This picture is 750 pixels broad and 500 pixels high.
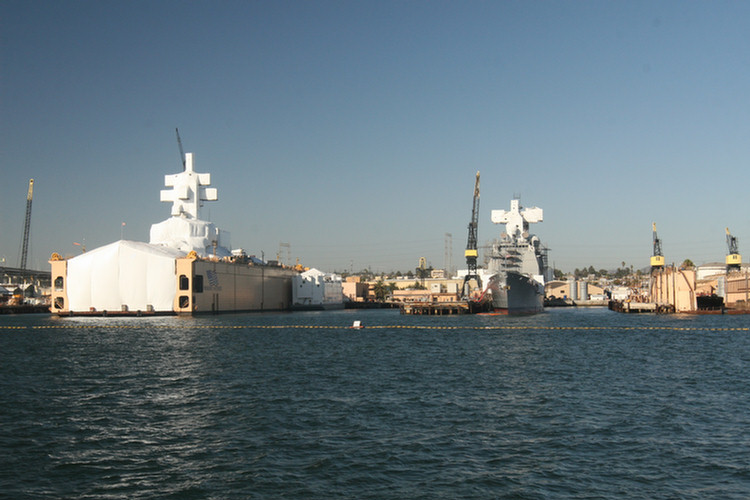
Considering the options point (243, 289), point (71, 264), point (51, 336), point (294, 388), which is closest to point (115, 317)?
point (71, 264)

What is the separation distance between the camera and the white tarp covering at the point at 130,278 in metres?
112

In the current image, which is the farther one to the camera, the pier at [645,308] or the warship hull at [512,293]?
the pier at [645,308]

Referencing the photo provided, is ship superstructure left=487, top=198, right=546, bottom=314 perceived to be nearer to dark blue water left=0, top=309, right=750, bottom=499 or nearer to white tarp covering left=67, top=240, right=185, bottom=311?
white tarp covering left=67, top=240, right=185, bottom=311

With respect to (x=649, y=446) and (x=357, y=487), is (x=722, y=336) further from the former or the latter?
(x=357, y=487)

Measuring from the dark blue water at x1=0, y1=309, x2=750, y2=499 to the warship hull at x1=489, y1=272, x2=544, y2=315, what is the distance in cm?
5876

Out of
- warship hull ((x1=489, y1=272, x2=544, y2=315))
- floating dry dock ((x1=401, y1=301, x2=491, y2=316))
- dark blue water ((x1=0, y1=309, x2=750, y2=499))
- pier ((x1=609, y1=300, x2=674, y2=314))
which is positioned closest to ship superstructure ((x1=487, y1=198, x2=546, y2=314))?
warship hull ((x1=489, y1=272, x2=544, y2=315))

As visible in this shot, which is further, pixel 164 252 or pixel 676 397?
pixel 164 252

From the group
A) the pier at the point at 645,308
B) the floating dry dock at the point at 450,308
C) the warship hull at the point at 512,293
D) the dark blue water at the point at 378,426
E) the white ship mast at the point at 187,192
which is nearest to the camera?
the dark blue water at the point at 378,426

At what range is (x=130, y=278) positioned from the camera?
112312mm

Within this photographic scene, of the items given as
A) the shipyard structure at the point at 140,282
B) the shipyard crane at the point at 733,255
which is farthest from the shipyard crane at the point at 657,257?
the shipyard structure at the point at 140,282

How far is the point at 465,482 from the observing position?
17.1 m

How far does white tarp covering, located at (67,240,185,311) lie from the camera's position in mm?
112312

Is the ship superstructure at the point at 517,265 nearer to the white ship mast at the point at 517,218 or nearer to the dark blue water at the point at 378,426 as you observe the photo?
the white ship mast at the point at 517,218

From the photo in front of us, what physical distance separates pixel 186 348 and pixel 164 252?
222 ft
